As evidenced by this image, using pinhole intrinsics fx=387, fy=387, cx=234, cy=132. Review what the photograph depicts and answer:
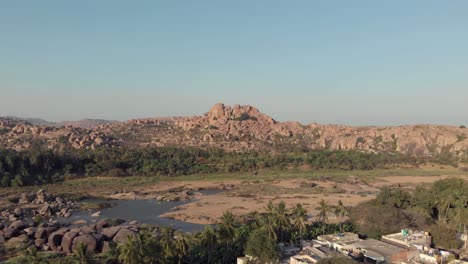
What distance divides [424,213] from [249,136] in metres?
112

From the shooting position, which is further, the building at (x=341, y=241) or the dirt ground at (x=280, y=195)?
the dirt ground at (x=280, y=195)

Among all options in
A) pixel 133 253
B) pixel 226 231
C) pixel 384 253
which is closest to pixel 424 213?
pixel 384 253

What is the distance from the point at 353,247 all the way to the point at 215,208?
32.0 metres

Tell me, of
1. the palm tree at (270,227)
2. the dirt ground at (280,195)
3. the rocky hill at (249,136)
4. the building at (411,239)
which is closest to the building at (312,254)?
the palm tree at (270,227)

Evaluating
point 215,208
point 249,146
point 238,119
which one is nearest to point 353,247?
point 215,208

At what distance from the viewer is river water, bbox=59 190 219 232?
5573 cm

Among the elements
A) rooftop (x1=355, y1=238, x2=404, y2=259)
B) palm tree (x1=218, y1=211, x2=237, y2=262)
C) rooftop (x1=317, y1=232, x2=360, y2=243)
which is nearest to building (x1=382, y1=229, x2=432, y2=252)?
rooftop (x1=355, y1=238, x2=404, y2=259)

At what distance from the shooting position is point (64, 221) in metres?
56.5

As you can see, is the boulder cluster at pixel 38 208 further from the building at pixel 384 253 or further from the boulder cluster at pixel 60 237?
the building at pixel 384 253

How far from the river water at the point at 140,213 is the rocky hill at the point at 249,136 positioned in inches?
2507

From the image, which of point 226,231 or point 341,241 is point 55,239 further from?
point 341,241

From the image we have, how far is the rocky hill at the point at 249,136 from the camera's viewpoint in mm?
135125

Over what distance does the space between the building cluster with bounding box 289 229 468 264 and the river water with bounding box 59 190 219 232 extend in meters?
20.2

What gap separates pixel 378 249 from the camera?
36.8 meters
